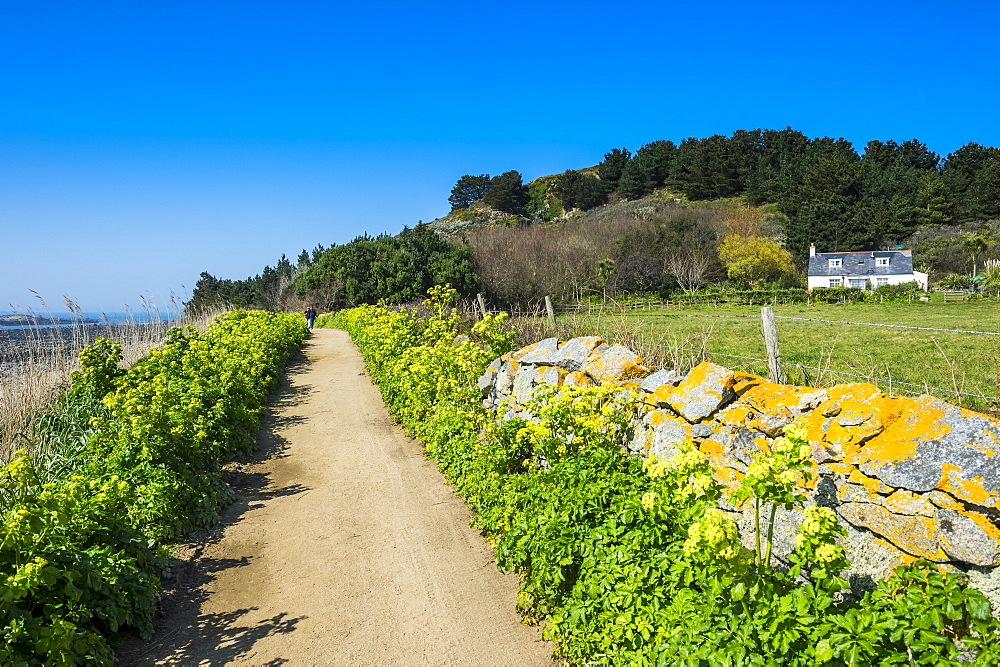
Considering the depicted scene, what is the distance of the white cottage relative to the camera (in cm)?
4131

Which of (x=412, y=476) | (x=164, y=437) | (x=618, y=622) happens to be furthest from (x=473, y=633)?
(x=164, y=437)

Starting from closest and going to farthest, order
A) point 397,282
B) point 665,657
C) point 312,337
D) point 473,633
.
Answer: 1. point 665,657
2. point 473,633
3. point 312,337
4. point 397,282

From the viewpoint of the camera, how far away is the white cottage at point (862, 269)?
41312mm

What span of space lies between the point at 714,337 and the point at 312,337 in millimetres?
15557

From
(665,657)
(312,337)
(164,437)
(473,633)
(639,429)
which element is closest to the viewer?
(665,657)

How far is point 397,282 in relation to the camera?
104 ft

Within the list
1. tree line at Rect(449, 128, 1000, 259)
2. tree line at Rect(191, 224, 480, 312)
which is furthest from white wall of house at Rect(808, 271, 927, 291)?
tree line at Rect(191, 224, 480, 312)

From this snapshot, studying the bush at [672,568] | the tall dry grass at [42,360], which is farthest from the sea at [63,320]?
the bush at [672,568]

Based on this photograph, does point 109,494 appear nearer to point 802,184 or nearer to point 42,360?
point 42,360

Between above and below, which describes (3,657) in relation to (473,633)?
above

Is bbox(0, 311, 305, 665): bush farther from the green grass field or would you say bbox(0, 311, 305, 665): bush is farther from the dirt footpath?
the green grass field

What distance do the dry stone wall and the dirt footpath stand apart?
181 cm

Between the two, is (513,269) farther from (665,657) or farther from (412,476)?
(665,657)

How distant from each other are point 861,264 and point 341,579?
157ft
